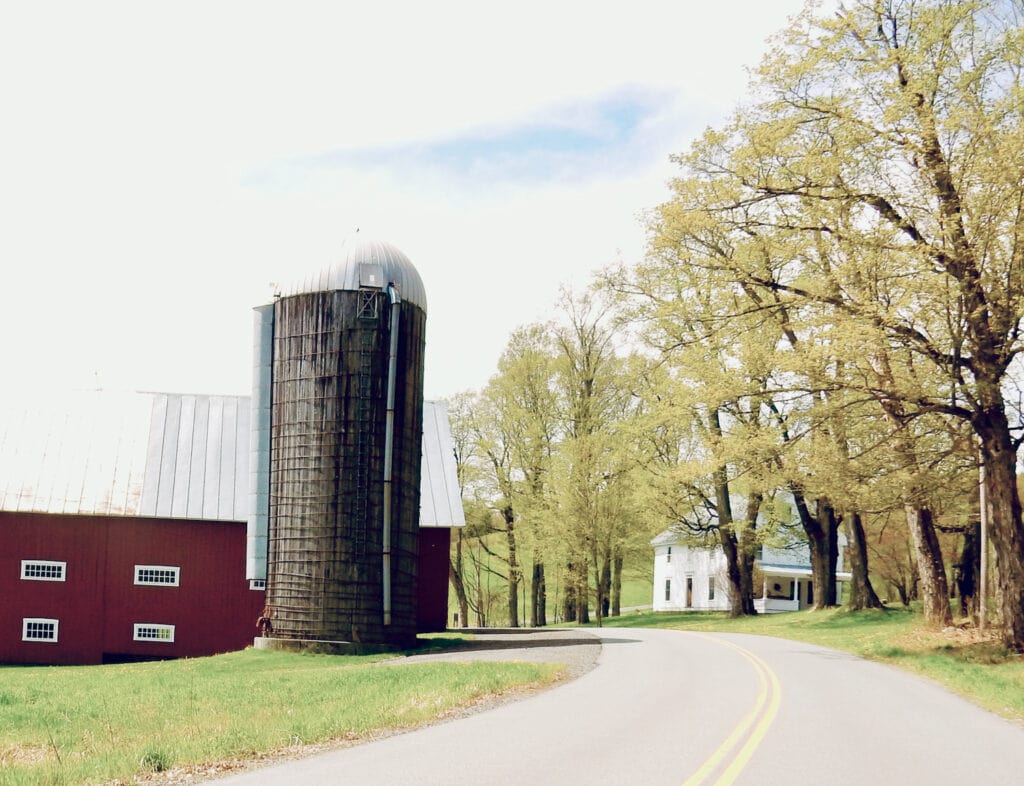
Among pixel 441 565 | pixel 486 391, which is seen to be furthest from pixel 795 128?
pixel 486 391

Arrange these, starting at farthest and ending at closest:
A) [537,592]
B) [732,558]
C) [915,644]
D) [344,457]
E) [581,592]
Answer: [537,592]
[581,592]
[732,558]
[344,457]
[915,644]

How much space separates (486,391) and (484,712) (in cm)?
4064

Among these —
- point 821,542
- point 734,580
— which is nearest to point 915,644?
point 821,542

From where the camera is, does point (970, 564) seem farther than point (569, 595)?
No

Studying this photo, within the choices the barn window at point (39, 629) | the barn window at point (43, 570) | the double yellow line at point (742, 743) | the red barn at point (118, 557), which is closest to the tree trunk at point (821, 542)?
the red barn at point (118, 557)

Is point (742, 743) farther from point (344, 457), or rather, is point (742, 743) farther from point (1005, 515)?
point (344, 457)

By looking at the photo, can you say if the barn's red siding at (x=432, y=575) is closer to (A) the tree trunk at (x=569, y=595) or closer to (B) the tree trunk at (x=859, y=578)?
(A) the tree trunk at (x=569, y=595)

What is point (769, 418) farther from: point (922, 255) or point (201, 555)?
point (201, 555)

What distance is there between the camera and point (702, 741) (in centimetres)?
1064

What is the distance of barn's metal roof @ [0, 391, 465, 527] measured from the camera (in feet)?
108

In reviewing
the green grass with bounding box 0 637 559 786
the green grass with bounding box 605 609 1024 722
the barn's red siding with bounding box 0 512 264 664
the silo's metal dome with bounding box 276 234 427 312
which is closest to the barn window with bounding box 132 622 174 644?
the barn's red siding with bounding box 0 512 264 664

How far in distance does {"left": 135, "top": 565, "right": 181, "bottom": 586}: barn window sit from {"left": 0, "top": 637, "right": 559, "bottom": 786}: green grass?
9031 mm

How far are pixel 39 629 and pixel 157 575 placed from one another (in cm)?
389

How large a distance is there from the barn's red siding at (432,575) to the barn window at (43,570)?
36.6 feet
